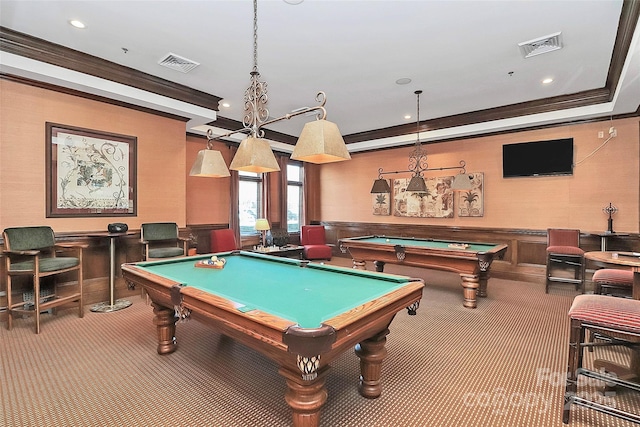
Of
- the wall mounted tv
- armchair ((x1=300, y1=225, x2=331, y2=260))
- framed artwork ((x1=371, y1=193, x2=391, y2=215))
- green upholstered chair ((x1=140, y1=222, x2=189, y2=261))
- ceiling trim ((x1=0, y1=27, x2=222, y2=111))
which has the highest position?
ceiling trim ((x1=0, y1=27, x2=222, y2=111))

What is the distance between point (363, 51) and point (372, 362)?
3.29 meters

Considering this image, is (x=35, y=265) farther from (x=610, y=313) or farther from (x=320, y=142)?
(x=610, y=313)

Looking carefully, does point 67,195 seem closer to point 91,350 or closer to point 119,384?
point 91,350

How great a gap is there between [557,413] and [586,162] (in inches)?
191

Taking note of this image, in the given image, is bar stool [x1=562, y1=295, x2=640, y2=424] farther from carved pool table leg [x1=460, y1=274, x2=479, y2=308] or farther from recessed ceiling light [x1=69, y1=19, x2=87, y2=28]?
recessed ceiling light [x1=69, y1=19, x2=87, y2=28]

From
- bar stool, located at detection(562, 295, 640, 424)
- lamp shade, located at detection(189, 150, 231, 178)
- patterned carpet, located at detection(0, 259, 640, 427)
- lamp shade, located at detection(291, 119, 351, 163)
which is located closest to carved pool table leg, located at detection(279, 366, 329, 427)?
patterned carpet, located at detection(0, 259, 640, 427)

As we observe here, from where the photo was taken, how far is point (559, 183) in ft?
17.7

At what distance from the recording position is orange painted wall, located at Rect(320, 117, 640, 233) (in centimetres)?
484

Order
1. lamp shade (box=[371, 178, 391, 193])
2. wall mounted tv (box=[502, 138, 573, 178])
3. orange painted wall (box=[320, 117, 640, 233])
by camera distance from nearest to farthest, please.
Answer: orange painted wall (box=[320, 117, 640, 233])
wall mounted tv (box=[502, 138, 573, 178])
lamp shade (box=[371, 178, 391, 193])

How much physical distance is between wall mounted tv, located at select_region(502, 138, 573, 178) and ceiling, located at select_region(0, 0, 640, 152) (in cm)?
45

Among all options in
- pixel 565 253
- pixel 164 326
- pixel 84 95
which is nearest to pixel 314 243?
pixel 565 253

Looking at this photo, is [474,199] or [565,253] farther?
[474,199]

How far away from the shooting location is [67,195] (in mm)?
4035

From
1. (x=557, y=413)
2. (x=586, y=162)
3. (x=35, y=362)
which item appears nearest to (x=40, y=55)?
(x=35, y=362)
